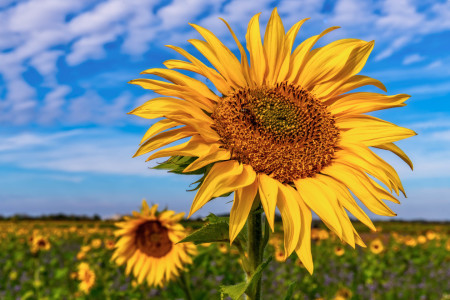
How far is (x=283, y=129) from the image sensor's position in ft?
7.25

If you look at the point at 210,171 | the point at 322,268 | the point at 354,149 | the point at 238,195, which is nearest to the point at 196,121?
the point at 210,171

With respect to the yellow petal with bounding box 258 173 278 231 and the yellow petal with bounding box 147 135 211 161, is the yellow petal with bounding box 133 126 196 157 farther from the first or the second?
the yellow petal with bounding box 258 173 278 231

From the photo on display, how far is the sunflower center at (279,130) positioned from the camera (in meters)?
2.03

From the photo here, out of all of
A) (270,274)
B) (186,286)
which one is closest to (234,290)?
(186,286)

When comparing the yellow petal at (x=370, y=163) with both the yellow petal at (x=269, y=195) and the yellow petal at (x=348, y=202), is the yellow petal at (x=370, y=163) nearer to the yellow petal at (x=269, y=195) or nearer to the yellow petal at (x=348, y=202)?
the yellow petal at (x=348, y=202)

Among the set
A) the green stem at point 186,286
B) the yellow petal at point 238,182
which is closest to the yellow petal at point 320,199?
the yellow petal at point 238,182

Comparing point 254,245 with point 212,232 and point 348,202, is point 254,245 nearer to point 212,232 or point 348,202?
point 212,232

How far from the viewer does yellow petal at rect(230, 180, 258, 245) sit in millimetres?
1726

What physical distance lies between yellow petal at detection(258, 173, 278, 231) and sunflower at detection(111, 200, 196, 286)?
299cm

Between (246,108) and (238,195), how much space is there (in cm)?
59

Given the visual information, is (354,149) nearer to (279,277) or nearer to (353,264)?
(279,277)

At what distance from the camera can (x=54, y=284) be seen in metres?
9.96

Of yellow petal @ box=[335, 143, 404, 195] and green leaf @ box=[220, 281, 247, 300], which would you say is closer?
green leaf @ box=[220, 281, 247, 300]

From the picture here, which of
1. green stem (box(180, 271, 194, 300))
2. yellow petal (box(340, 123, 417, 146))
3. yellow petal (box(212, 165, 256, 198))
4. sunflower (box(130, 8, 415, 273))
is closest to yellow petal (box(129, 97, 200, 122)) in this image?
sunflower (box(130, 8, 415, 273))
